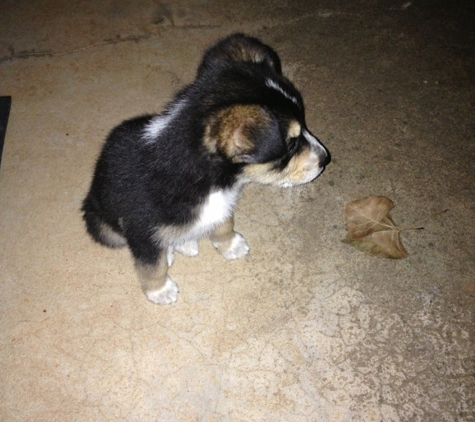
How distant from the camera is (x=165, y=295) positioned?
263 centimetres

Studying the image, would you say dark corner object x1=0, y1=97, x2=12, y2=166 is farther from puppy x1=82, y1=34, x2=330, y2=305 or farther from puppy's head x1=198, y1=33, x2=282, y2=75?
puppy's head x1=198, y1=33, x2=282, y2=75

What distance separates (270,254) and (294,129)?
1166 millimetres

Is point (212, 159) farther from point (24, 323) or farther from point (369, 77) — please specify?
point (369, 77)

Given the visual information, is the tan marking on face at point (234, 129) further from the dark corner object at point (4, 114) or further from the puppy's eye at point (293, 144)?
the dark corner object at point (4, 114)

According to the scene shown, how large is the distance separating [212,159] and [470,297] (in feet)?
6.61

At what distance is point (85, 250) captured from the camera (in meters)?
2.90

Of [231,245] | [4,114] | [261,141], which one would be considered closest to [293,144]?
[261,141]

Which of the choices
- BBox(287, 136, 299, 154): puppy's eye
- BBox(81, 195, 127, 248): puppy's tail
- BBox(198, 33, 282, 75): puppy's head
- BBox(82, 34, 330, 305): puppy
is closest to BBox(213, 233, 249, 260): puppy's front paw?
BBox(82, 34, 330, 305): puppy

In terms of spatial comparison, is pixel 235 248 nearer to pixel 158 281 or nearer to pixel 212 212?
pixel 158 281

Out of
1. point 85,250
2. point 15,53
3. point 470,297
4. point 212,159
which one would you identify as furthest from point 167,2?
point 470,297

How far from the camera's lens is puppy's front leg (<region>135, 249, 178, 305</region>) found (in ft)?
7.70

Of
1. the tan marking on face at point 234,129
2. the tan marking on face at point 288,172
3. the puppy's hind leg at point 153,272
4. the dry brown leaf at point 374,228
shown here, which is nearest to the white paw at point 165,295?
the puppy's hind leg at point 153,272

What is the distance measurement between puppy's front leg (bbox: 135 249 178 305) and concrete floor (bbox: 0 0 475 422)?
9 cm

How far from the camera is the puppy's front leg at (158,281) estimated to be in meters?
2.35
